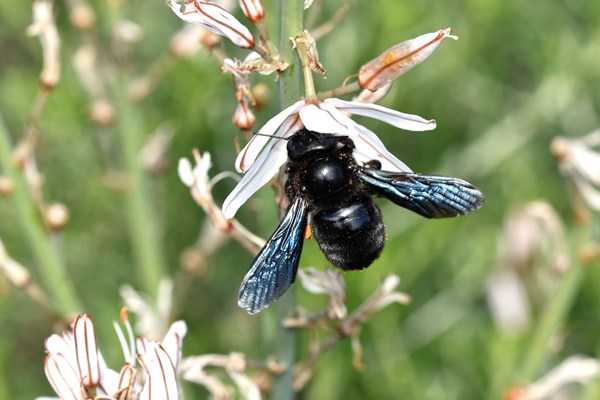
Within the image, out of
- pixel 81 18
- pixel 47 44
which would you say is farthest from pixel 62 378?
pixel 81 18

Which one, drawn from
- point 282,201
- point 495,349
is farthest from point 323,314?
point 495,349

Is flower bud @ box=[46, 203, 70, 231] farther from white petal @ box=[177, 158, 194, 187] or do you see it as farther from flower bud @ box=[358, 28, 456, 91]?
flower bud @ box=[358, 28, 456, 91]

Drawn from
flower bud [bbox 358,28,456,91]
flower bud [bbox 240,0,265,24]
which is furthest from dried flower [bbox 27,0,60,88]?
flower bud [bbox 358,28,456,91]

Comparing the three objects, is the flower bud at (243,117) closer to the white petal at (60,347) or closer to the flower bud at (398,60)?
the flower bud at (398,60)

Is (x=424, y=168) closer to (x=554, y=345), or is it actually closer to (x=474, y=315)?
(x=474, y=315)

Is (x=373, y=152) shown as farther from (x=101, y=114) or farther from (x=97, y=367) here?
(x=101, y=114)

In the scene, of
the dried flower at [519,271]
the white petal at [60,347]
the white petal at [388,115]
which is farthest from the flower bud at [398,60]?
the dried flower at [519,271]
